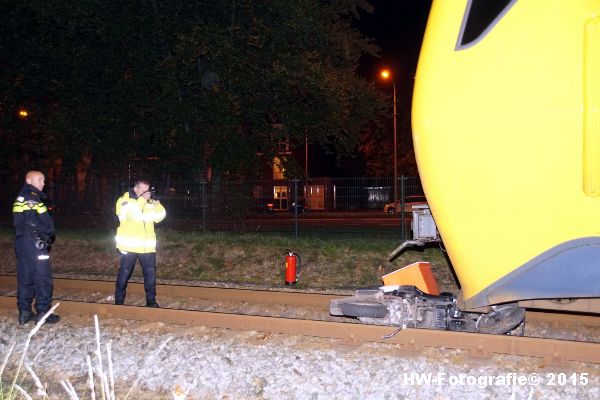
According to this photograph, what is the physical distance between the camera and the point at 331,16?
23703 mm

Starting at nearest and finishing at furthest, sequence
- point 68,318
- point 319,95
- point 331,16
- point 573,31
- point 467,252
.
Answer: point 573,31, point 467,252, point 68,318, point 319,95, point 331,16

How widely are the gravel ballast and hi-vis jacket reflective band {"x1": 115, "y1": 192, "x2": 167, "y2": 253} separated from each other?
5.23 ft

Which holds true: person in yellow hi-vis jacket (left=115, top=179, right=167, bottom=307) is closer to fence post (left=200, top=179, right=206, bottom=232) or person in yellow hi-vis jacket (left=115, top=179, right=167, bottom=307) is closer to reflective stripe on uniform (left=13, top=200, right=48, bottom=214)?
reflective stripe on uniform (left=13, top=200, right=48, bottom=214)

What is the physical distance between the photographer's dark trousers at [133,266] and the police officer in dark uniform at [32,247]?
40.0 inches

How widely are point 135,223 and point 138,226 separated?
0.19 feet

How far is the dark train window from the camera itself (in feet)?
14.4

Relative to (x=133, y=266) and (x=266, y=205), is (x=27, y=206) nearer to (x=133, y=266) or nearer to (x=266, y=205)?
(x=133, y=266)

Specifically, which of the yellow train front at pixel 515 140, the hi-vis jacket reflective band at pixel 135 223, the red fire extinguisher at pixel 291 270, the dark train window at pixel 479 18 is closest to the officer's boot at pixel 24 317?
the hi-vis jacket reflective band at pixel 135 223

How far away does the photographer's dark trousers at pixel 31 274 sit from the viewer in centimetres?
749

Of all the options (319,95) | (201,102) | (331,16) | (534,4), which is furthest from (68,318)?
(331,16)

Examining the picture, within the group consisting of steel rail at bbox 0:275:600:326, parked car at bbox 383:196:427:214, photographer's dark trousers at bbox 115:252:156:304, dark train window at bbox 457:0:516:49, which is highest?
dark train window at bbox 457:0:516:49

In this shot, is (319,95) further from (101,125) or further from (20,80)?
(20,80)

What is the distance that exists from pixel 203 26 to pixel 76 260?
727cm

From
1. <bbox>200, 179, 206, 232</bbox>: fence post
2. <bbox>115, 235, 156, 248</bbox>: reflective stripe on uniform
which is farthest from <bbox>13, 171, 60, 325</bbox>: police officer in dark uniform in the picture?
<bbox>200, 179, 206, 232</bbox>: fence post
